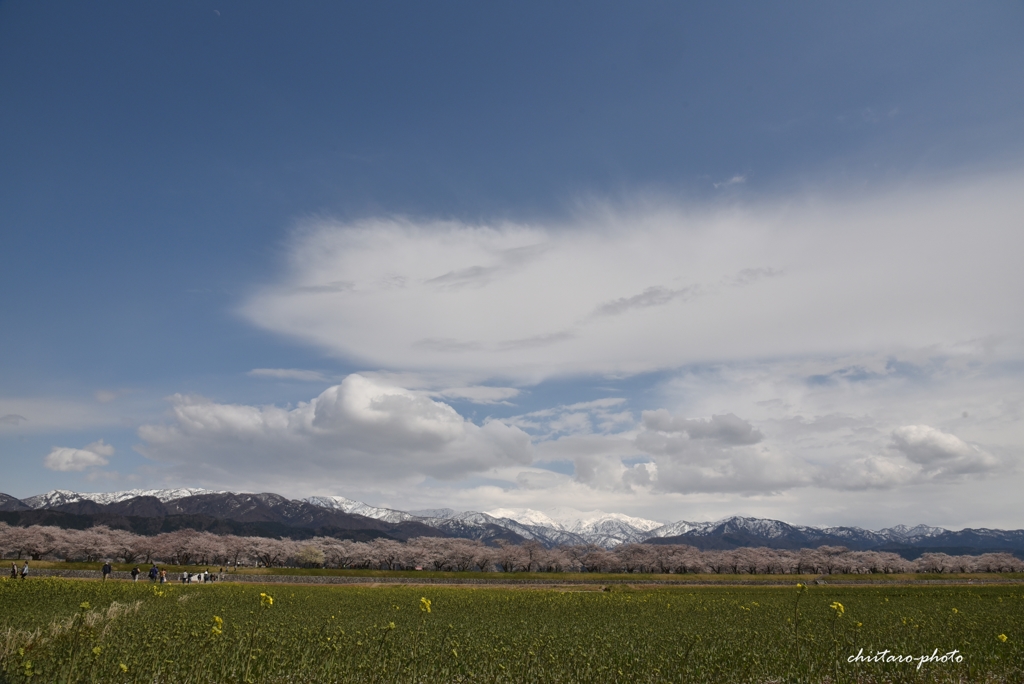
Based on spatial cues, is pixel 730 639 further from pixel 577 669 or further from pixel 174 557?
pixel 174 557

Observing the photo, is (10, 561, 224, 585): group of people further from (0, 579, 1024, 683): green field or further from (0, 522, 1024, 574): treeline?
(0, 522, 1024, 574): treeline

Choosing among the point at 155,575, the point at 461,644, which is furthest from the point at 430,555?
the point at 461,644

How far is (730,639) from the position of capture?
24422 millimetres

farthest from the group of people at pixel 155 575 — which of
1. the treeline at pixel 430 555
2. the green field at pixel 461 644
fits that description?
the treeline at pixel 430 555

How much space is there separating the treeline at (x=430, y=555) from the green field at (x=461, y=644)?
110 meters

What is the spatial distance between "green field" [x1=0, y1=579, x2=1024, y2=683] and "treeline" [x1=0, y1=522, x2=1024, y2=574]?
360ft

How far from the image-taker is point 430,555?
506 ft

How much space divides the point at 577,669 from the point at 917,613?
97.1 ft

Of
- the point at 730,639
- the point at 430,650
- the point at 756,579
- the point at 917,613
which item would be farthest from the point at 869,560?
the point at 430,650

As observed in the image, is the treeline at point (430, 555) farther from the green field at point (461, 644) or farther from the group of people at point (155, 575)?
the green field at point (461, 644)

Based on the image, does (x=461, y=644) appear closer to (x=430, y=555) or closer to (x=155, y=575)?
(x=155, y=575)

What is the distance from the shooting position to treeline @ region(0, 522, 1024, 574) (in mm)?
124250

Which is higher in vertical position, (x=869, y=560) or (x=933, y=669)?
(x=933, y=669)

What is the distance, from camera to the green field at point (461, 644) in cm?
1528
